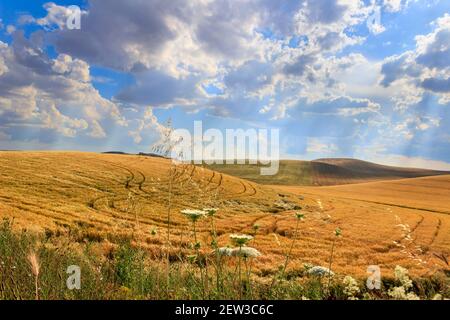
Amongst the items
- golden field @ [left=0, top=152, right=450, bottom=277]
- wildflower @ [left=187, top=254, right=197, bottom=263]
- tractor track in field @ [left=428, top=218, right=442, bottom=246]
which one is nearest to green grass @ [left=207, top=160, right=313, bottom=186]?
golden field @ [left=0, top=152, right=450, bottom=277]

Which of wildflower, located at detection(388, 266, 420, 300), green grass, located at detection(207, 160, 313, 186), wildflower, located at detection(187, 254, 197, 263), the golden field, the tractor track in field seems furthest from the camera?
green grass, located at detection(207, 160, 313, 186)

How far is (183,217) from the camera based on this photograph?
52.1m

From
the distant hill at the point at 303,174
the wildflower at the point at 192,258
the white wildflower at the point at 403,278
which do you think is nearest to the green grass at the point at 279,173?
the distant hill at the point at 303,174

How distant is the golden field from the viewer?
108 feet

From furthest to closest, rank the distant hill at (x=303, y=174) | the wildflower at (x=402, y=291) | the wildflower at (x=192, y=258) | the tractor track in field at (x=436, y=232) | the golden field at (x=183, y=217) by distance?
1. the distant hill at (x=303, y=174)
2. the tractor track in field at (x=436, y=232)
3. the golden field at (x=183, y=217)
4. the wildflower at (x=192, y=258)
5. the wildflower at (x=402, y=291)

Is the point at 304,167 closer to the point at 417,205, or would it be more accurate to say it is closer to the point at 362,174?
the point at 362,174

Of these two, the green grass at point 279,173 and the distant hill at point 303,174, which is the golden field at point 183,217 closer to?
the green grass at point 279,173

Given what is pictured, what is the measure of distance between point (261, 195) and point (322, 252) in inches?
1570

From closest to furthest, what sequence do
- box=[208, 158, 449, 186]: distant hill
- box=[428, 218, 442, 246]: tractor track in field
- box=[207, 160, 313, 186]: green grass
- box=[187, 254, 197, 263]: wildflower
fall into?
box=[187, 254, 197, 263]: wildflower
box=[428, 218, 442, 246]: tractor track in field
box=[207, 160, 313, 186]: green grass
box=[208, 158, 449, 186]: distant hill

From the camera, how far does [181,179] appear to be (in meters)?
5.93

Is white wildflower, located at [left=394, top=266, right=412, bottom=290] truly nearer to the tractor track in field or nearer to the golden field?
the golden field

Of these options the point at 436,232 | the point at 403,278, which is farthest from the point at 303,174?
the point at 403,278

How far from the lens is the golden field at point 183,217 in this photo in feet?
108

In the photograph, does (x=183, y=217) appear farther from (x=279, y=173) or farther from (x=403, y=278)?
(x=279, y=173)
